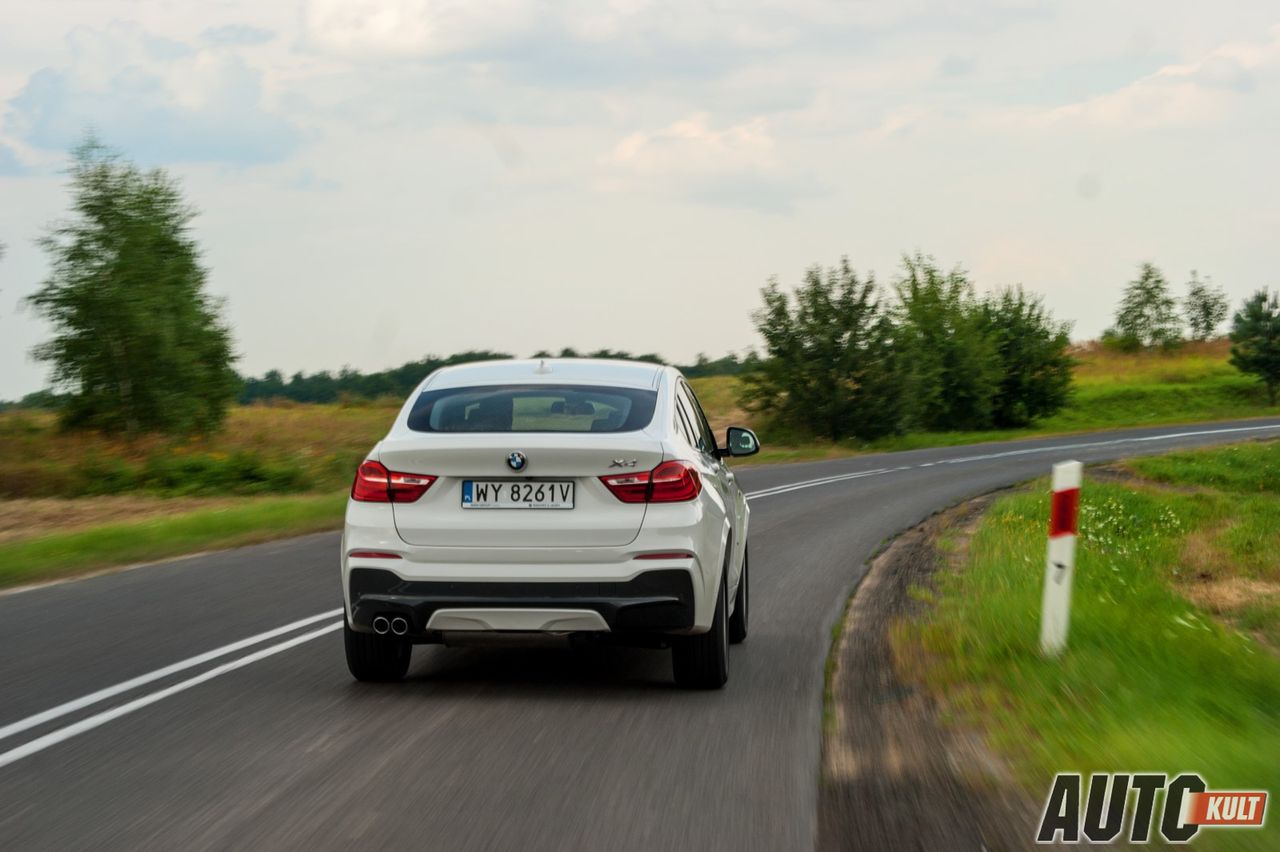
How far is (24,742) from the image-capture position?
5.85m

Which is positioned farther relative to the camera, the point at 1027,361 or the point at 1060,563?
the point at 1027,361

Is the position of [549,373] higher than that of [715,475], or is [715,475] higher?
[549,373]

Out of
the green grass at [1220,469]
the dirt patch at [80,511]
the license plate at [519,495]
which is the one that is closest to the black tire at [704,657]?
the license plate at [519,495]

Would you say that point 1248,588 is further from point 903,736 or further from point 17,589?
point 17,589

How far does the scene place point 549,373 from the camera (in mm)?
7438

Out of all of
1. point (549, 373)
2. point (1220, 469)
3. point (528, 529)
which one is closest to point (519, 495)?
point (528, 529)

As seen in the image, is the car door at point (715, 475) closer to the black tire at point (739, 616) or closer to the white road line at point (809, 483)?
the black tire at point (739, 616)

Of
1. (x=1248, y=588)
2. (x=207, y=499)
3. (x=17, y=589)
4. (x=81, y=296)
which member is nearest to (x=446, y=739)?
(x=17, y=589)

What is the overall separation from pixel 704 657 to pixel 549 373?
1777mm

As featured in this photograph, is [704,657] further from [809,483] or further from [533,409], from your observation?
[809,483]

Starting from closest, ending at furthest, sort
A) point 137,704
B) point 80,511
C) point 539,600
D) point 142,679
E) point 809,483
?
point 539,600 → point 137,704 → point 142,679 → point 80,511 → point 809,483

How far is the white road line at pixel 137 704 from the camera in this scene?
5723 millimetres

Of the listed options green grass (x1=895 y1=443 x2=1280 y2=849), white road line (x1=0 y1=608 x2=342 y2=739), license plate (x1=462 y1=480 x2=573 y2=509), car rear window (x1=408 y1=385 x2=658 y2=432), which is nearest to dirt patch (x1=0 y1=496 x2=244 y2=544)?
white road line (x1=0 y1=608 x2=342 y2=739)

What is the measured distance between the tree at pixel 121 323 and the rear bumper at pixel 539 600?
3038 cm
